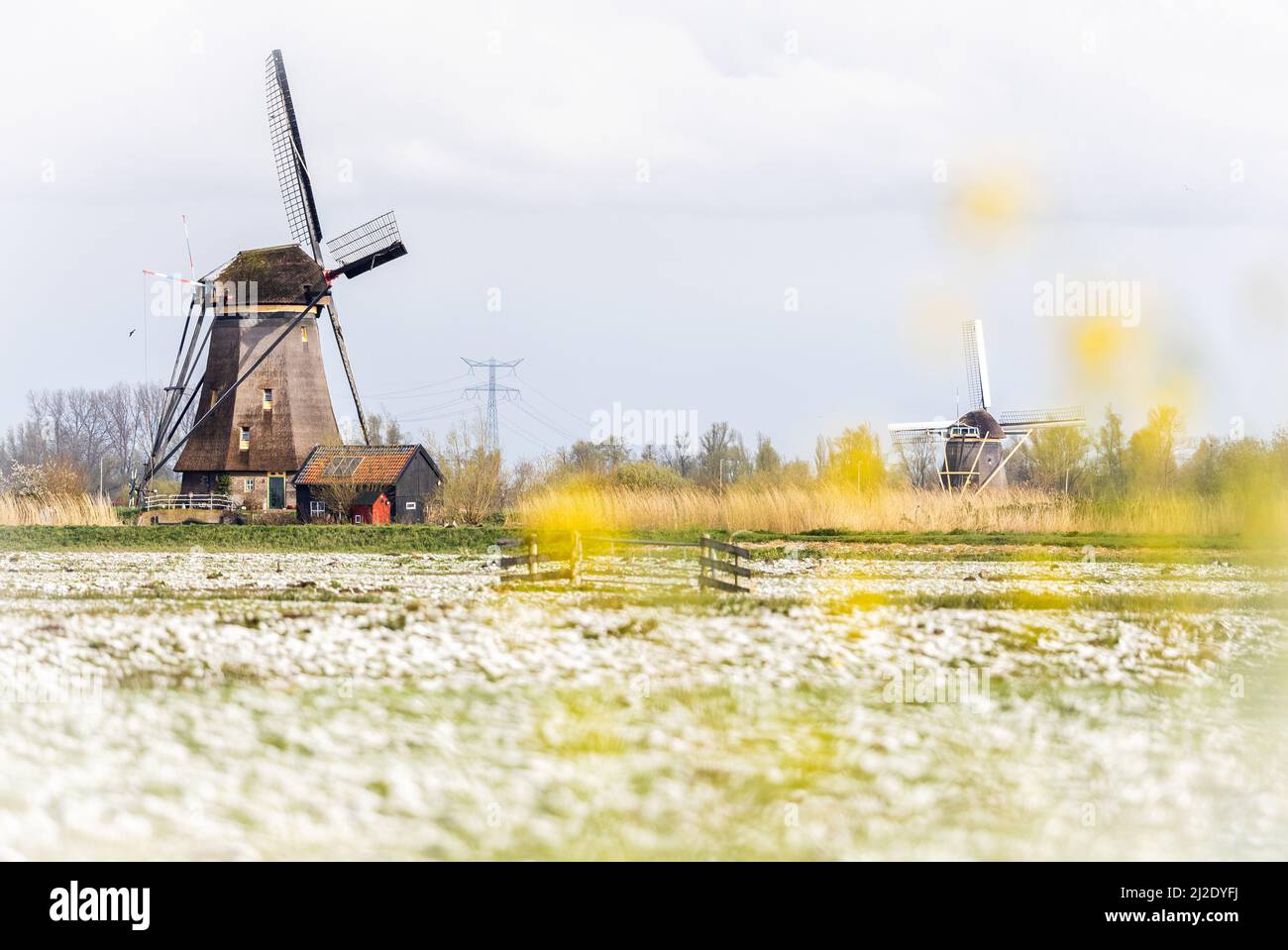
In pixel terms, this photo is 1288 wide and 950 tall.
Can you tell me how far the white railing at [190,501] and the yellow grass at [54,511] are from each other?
3.88 meters

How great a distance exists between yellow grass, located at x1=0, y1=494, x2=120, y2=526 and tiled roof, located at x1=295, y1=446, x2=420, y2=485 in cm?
669

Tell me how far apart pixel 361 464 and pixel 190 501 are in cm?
629

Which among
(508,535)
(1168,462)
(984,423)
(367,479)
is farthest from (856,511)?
(984,423)

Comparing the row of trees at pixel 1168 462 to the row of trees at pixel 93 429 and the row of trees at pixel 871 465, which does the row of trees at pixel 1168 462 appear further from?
the row of trees at pixel 93 429

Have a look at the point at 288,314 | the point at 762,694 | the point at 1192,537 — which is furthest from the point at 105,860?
the point at 288,314

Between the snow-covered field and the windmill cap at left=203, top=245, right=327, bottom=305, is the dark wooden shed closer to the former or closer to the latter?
the windmill cap at left=203, top=245, right=327, bottom=305

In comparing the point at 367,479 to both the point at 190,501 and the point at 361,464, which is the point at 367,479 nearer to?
the point at 361,464

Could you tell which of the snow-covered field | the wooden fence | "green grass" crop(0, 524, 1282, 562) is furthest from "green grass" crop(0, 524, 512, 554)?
the snow-covered field

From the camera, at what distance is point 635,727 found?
11.4 metres

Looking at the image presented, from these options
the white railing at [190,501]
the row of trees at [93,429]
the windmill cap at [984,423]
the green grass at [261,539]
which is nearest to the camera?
the green grass at [261,539]

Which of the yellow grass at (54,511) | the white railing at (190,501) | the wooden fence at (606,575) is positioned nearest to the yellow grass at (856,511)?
the wooden fence at (606,575)

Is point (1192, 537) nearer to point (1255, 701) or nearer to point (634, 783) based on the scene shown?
point (1255, 701)

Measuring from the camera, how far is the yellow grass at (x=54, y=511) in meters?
44.0
